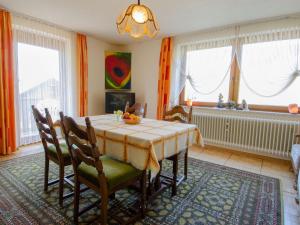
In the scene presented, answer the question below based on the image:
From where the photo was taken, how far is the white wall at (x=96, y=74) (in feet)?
14.6

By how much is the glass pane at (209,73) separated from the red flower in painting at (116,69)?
168 centimetres

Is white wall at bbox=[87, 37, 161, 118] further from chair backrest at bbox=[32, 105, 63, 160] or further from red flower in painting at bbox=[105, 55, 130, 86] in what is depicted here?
chair backrest at bbox=[32, 105, 63, 160]

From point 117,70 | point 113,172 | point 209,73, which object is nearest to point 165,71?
point 209,73

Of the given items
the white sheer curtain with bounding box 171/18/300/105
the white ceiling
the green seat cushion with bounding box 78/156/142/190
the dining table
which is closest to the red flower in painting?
the white ceiling

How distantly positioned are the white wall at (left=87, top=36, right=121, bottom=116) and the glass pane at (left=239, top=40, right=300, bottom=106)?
3.24 metres

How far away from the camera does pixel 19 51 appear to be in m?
3.28

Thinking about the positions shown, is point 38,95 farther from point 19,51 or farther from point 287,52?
point 287,52

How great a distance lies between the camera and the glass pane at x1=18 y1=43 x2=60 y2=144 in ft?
11.0

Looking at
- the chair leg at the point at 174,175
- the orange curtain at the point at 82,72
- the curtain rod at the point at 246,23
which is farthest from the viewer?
the orange curtain at the point at 82,72

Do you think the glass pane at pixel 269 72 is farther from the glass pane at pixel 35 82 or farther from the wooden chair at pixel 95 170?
the glass pane at pixel 35 82

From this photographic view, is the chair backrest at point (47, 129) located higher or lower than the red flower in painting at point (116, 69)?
lower

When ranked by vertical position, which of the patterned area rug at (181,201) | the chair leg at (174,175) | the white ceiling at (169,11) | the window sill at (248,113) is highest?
the white ceiling at (169,11)

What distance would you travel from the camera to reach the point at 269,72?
10.5ft

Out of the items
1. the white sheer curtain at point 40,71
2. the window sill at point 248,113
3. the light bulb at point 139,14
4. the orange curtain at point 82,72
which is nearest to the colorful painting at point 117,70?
the orange curtain at point 82,72
